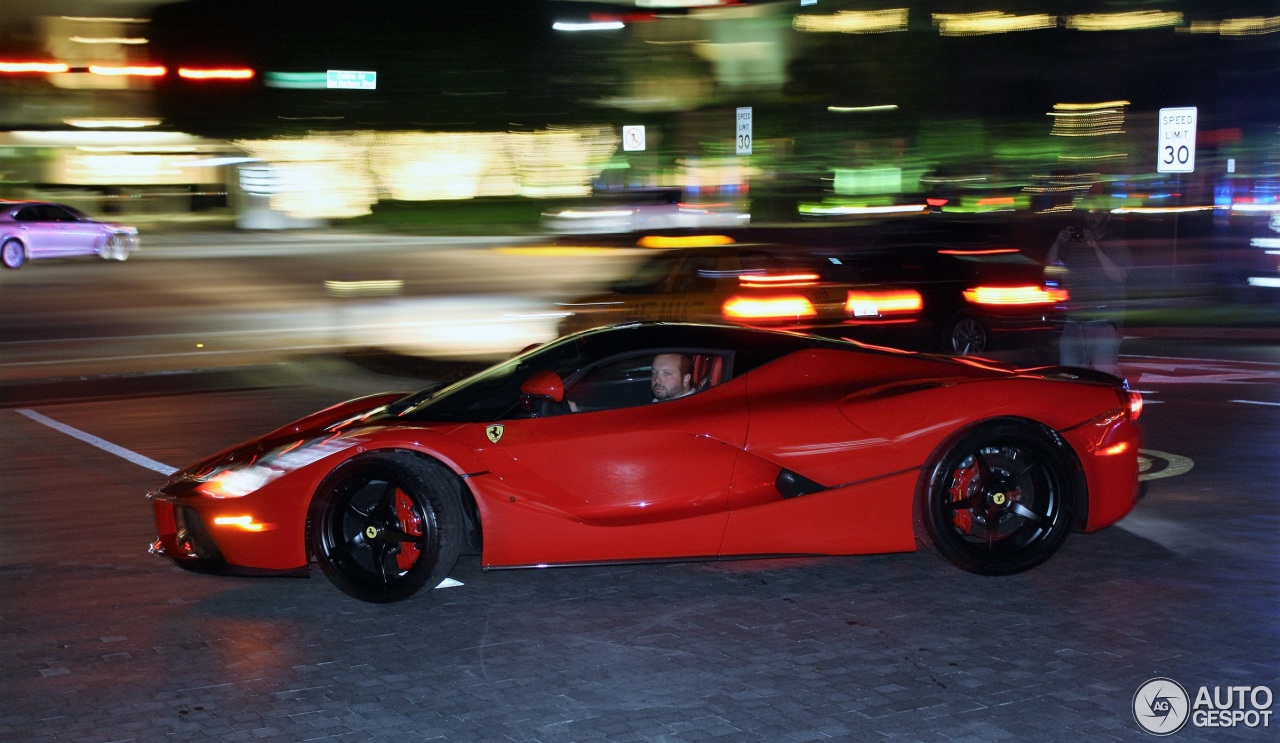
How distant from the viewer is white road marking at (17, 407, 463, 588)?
9766 millimetres

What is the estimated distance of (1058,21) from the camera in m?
13.9

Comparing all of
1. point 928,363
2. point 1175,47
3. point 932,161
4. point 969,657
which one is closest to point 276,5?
point 932,161

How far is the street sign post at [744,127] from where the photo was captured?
15031 millimetres

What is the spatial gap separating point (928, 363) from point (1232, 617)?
1866mm

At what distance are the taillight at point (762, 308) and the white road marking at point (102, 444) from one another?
617cm

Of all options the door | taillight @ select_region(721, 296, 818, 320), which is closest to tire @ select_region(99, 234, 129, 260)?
taillight @ select_region(721, 296, 818, 320)

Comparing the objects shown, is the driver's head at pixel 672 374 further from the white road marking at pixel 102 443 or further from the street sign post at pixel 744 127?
the street sign post at pixel 744 127

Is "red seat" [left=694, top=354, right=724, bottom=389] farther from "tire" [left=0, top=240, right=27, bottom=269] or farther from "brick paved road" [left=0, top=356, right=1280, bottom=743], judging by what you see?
"tire" [left=0, top=240, right=27, bottom=269]

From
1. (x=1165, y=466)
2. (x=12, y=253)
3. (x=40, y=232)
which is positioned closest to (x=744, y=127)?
(x=1165, y=466)

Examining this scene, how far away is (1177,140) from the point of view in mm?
19953

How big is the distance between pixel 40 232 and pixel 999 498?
29530 millimetres

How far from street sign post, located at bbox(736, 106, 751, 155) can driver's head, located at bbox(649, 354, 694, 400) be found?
9.00 metres

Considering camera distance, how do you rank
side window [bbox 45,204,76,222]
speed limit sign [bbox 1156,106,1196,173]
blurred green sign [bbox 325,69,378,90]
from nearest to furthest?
1. speed limit sign [bbox 1156,106,1196,173]
2. blurred green sign [bbox 325,69,378,90]
3. side window [bbox 45,204,76,222]

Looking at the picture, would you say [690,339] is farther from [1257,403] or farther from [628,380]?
[1257,403]
